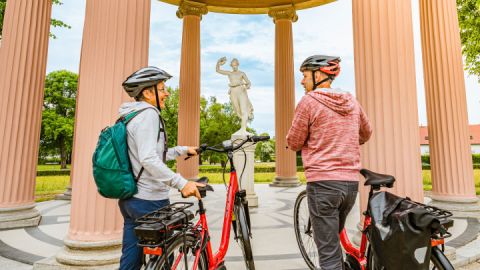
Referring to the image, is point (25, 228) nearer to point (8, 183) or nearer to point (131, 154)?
point (8, 183)

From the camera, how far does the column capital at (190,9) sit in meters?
18.3

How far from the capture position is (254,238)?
7004mm

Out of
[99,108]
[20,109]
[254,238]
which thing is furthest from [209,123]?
[99,108]

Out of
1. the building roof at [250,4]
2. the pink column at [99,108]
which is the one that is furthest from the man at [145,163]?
the building roof at [250,4]

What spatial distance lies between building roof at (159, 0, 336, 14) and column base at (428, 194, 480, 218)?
15654mm

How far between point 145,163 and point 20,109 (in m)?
7.87

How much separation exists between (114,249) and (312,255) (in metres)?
3.40

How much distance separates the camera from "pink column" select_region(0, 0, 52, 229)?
8070 mm

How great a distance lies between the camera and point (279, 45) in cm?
1952

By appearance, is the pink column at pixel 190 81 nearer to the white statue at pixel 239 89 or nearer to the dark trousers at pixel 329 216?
the white statue at pixel 239 89

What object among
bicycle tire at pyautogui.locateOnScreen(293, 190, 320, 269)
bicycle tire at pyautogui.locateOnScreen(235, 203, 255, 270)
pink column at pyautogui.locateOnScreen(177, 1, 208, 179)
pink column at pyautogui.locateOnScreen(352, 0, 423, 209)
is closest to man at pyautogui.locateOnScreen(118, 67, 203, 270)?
bicycle tire at pyautogui.locateOnScreen(235, 203, 255, 270)

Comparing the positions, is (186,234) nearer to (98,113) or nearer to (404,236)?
(404,236)

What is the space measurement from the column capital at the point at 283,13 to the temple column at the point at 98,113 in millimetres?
15987

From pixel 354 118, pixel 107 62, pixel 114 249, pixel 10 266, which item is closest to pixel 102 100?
pixel 107 62
